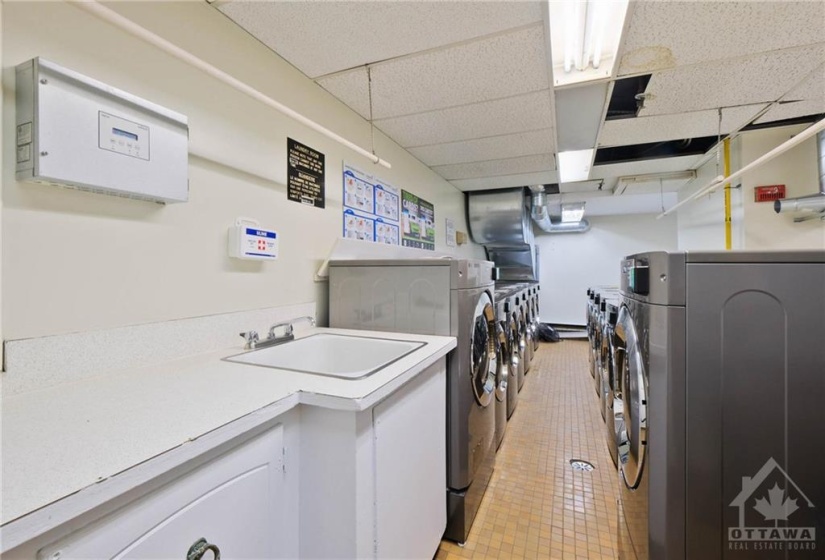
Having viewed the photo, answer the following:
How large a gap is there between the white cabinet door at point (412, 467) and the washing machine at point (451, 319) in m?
0.08

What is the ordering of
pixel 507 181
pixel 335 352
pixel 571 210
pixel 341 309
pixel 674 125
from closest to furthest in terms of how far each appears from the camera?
pixel 335 352 < pixel 341 309 < pixel 674 125 < pixel 507 181 < pixel 571 210

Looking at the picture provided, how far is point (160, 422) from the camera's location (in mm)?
725

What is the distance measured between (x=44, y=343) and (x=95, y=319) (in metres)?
0.13

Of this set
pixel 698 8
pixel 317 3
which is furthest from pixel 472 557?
pixel 698 8

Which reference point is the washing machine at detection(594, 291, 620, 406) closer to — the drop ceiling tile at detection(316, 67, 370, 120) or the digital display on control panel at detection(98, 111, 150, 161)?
the drop ceiling tile at detection(316, 67, 370, 120)

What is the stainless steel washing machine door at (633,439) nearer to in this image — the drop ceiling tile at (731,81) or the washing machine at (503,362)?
the washing machine at (503,362)

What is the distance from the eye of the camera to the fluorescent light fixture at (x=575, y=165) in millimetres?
3359

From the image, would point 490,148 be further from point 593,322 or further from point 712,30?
point 593,322

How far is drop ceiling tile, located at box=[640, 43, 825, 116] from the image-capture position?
1878 mm

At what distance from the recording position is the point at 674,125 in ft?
9.08

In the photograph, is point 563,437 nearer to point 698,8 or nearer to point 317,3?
point 698,8

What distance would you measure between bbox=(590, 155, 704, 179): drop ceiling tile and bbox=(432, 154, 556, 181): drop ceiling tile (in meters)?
0.76

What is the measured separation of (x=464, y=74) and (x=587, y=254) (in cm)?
646

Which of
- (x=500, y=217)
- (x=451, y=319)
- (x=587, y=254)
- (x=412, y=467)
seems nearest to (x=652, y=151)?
(x=500, y=217)
